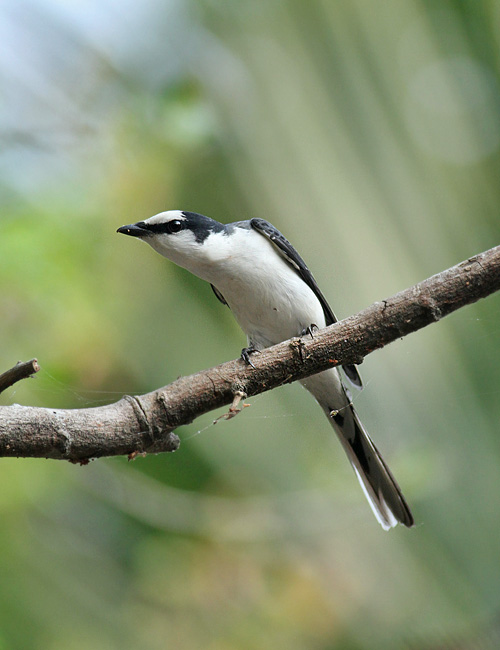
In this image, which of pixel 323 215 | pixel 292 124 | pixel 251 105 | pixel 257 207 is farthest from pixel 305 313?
pixel 251 105

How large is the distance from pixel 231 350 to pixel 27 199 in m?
1.21

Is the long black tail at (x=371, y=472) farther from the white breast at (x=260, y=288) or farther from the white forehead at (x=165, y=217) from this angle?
the white forehead at (x=165, y=217)

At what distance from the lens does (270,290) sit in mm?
2289

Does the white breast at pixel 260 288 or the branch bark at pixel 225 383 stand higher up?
the white breast at pixel 260 288

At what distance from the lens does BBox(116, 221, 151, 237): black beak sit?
1951 mm

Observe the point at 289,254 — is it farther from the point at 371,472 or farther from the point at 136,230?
the point at 371,472

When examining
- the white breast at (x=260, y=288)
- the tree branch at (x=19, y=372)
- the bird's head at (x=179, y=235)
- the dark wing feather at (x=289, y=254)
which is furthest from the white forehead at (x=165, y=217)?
the tree branch at (x=19, y=372)

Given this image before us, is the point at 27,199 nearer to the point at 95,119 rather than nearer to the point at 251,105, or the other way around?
the point at 95,119

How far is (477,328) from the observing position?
2.05 meters

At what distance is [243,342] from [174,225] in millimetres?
1042

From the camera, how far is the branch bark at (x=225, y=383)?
1.42m

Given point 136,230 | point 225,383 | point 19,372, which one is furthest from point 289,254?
point 19,372

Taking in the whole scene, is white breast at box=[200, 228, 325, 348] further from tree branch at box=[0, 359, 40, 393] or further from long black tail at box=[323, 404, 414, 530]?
tree branch at box=[0, 359, 40, 393]

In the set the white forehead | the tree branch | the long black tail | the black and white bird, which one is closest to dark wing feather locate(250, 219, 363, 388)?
the black and white bird
